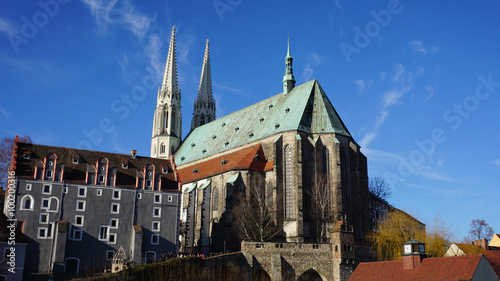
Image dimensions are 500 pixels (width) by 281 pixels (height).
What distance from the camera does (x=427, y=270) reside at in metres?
36.8

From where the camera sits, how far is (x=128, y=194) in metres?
50.4

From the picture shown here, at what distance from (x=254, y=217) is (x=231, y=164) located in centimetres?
984

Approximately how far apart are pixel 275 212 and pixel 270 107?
20.3m

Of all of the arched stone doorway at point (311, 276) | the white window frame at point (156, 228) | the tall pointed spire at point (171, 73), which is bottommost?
the arched stone doorway at point (311, 276)

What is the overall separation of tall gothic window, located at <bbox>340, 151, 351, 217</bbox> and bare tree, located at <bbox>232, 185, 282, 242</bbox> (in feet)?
28.2

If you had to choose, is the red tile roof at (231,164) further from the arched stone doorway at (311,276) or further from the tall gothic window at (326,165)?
the arched stone doorway at (311,276)

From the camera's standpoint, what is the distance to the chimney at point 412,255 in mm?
38250

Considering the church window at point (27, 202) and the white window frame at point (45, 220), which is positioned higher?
the church window at point (27, 202)

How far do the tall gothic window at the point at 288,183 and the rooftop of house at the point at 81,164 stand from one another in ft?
47.7

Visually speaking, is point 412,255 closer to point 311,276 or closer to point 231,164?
point 311,276

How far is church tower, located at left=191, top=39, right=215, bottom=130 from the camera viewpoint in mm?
98312

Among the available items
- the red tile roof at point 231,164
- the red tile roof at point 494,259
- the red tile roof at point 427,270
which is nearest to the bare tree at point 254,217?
the red tile roof at point 231,164

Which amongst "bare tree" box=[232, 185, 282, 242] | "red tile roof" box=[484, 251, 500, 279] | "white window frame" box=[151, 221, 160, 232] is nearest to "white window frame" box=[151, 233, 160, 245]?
"white window frame" box=[151, 221, 160, 232]

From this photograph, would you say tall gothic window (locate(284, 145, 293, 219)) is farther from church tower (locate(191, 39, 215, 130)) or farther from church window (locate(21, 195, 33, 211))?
church tower (locate(191, 39, 215, 130))
